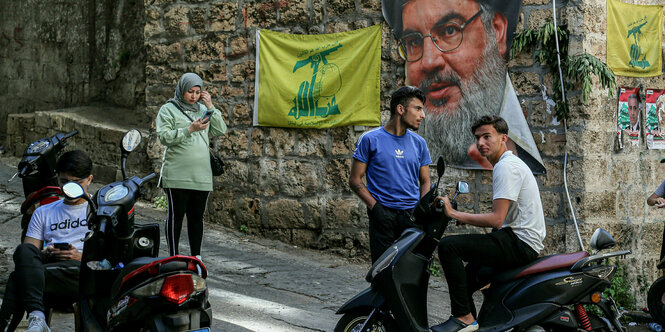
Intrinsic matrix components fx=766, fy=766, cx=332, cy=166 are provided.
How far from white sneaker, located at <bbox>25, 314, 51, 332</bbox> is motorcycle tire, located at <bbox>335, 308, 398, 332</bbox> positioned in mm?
1596

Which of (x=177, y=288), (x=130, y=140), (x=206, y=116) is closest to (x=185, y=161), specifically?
(x=206, y=116)

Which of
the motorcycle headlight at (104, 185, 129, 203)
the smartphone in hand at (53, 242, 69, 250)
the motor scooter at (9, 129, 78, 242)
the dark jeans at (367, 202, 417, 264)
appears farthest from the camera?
the dark jeans at (367, 202, 417, 264)

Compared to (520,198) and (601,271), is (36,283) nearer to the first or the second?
(520,198)

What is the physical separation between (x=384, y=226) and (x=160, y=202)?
16.9ft

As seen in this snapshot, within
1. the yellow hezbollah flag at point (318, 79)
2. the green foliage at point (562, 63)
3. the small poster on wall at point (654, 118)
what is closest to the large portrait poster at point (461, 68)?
the green foliage at point (562, 63)

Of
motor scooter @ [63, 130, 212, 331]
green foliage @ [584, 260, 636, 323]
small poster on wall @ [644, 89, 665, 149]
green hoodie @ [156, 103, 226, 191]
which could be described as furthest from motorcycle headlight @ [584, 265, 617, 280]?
small poster on wall @ [644, 89, 665, 149]

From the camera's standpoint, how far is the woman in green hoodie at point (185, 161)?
635 cm

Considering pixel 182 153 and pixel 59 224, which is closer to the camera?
pixel 59 224

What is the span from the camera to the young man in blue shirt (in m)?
5.14

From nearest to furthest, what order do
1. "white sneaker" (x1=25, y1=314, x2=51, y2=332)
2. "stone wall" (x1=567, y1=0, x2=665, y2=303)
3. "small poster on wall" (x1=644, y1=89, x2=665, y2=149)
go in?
"white sneaker" (x1=25, y1=314, x2=51, y2=332) < "stone wall" (x1=567, y1=0, x2=665, y2=303) < "small poster on wall" (x1=644, y1=89, x2=665, y2=149)

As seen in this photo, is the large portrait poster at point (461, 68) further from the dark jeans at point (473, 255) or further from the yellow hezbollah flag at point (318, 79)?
the dark jeans at point (473, 255)

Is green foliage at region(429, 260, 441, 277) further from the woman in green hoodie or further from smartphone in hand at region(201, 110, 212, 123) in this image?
smartphone in hand at region(201, 110, 212, 123)

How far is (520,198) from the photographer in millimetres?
4559

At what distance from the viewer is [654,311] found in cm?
638
